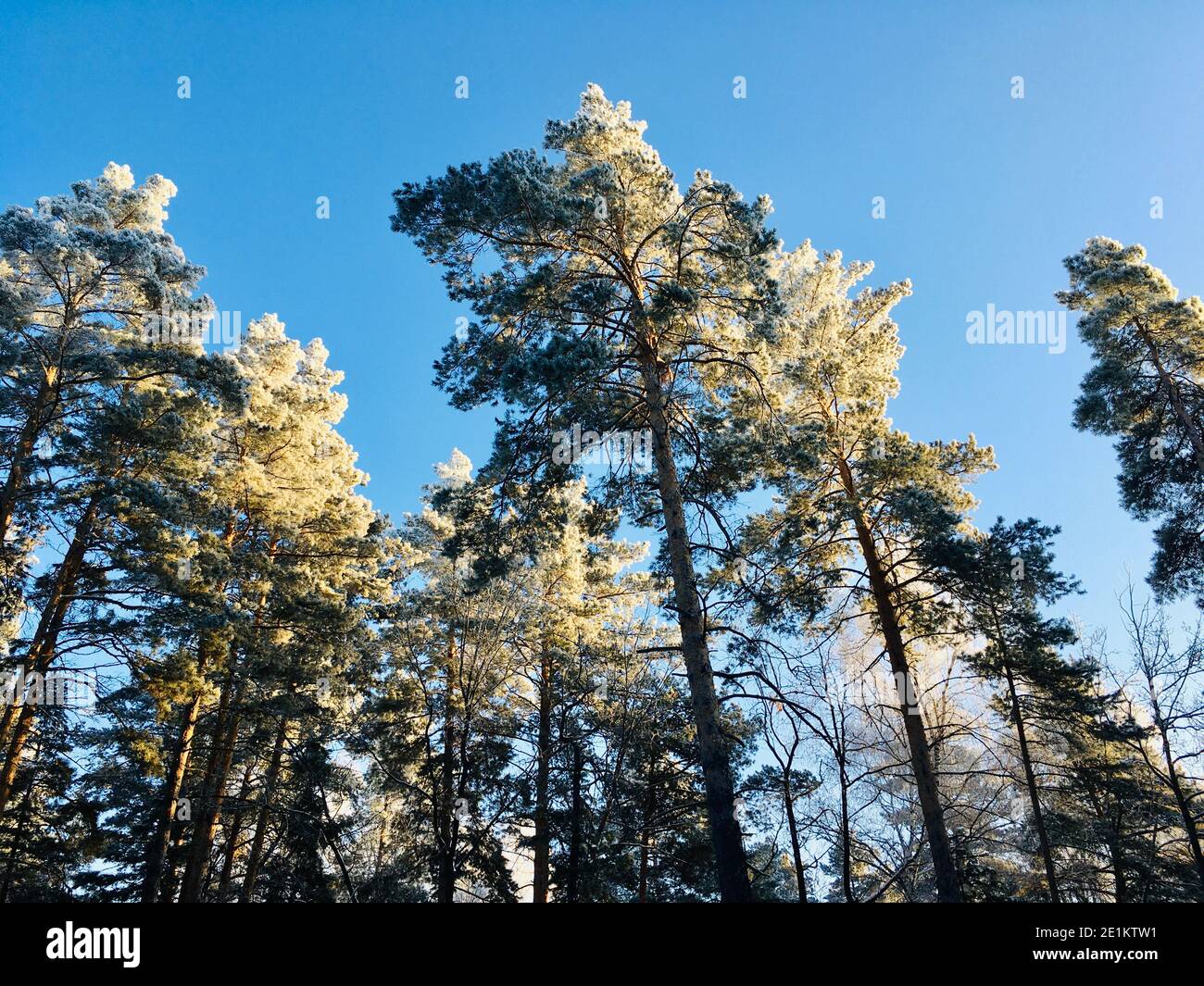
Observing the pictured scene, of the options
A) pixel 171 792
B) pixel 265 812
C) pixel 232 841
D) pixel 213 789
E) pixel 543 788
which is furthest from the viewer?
pixel 232 841

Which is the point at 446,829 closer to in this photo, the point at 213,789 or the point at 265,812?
the point at 213,789

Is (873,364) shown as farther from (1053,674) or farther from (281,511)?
(281,511)

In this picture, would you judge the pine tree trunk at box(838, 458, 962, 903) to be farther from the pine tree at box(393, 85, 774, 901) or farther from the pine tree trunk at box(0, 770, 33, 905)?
the pine tree trunk at box(0, 770, 33, 905)

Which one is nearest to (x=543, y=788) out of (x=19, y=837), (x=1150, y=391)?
(x=19, y=837)

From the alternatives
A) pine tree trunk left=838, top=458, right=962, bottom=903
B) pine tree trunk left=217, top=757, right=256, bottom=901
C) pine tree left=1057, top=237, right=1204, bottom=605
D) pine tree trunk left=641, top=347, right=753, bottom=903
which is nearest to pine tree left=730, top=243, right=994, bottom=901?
pine tree trunk left=838, top=458, right=962, bottom=903

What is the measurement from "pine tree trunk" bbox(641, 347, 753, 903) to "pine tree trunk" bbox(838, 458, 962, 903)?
4081 mm

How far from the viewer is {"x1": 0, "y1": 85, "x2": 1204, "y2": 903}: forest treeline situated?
33.3 feet

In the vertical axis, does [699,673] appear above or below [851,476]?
below

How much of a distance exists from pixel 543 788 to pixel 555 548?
16.1 feet

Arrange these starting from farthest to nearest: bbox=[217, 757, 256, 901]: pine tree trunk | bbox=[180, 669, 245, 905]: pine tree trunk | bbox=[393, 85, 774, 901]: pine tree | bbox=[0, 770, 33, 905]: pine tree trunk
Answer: bbox=[217, 757, 256, 901]: pine tree trunk → bbox=[0, 770, 33, 905]: pine tree trunk → bbox=[180, 669, 245, 905]: pine tree trunk → bbox=[393, 85, 774, 901]: pine tree

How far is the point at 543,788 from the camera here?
1327 centimetres

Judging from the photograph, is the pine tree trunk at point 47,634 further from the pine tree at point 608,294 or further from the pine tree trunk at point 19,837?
the pine tree at point 608,294

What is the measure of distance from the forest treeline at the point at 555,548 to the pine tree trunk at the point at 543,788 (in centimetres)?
24

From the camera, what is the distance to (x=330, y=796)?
16.6m
